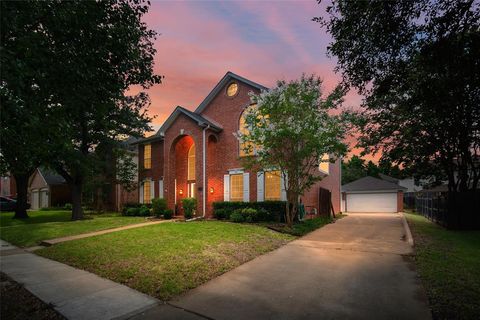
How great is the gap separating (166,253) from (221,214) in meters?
8.57

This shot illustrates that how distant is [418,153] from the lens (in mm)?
17812

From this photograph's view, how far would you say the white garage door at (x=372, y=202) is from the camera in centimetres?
3066

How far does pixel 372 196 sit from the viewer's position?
3183 cm

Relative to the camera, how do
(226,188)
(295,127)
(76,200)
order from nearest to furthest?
(295,127)
(226,188)
(76,200)

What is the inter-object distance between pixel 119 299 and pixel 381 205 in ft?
103

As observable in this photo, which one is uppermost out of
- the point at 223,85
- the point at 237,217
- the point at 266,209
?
the point at 223,85

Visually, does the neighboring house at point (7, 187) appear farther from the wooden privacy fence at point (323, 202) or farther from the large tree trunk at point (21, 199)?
the wooden privacy fence at point (323, 202)

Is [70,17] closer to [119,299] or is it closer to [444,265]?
[119,299]

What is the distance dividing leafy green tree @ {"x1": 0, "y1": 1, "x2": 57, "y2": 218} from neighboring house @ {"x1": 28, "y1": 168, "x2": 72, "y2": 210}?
Result: 118ft

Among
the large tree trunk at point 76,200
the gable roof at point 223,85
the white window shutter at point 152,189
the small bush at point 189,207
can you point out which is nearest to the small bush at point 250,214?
the small bush at point 189,207

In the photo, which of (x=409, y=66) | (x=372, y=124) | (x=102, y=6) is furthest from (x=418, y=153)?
(x=102, y=6)

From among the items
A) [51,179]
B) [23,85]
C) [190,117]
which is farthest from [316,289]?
[51,179]

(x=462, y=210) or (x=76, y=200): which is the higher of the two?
(x=76, y=200)

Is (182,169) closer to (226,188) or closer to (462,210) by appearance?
(226,188)
